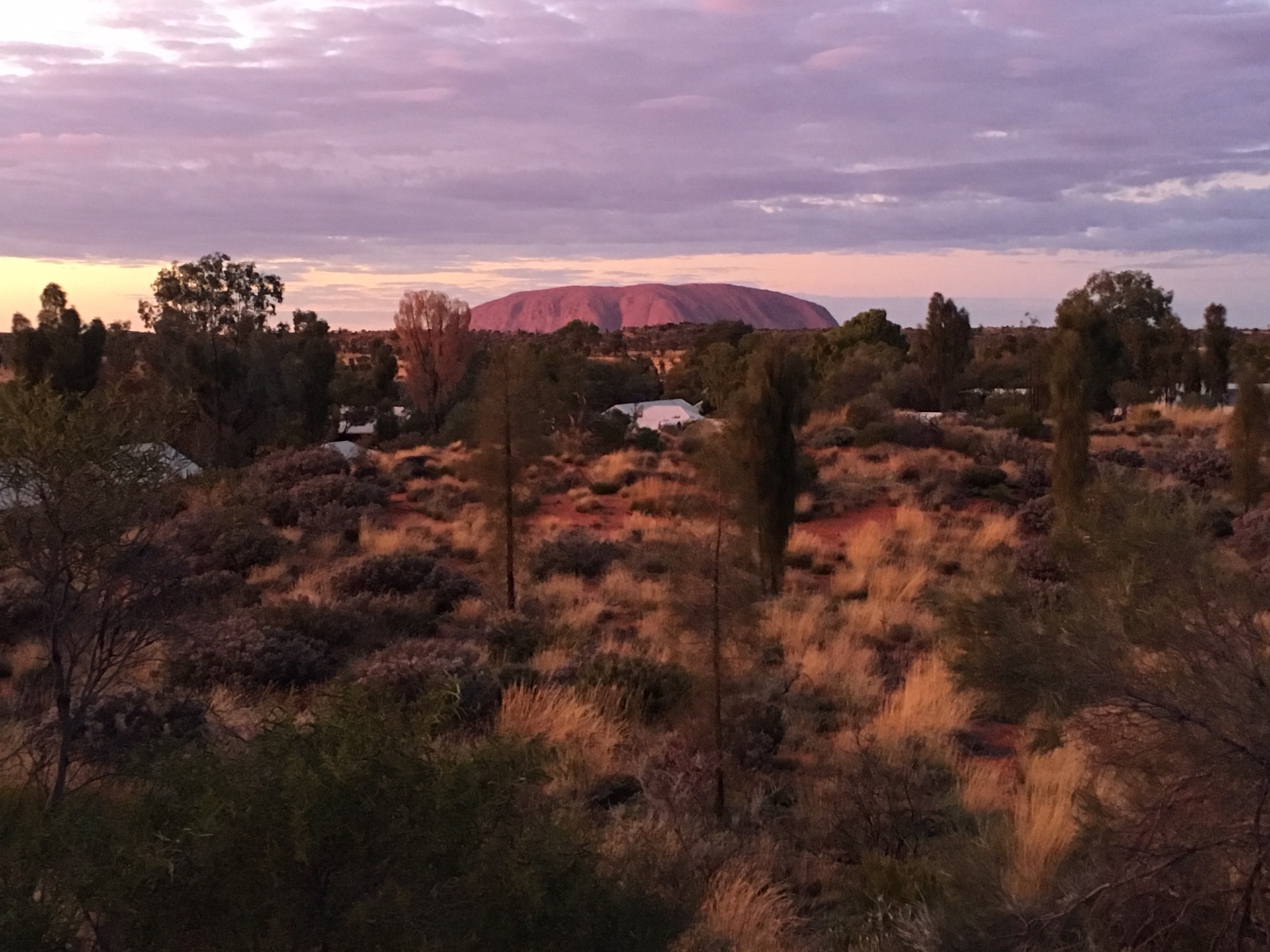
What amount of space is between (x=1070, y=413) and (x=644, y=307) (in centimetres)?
15120

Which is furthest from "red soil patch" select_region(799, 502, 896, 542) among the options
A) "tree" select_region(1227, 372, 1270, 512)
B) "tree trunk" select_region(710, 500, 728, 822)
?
"tree trunk" select_region(710, 500, 728, 822)

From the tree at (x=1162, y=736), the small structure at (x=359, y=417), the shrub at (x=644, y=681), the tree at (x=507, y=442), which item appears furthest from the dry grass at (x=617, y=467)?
the small structure at (x=359, y=417)

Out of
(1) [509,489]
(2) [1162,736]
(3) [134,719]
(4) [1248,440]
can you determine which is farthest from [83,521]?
(4) [1248,440]

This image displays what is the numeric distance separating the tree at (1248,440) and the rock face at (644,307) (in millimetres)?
133010

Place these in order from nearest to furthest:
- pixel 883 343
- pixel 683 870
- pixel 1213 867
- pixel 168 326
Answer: pixel 1213 867, pixel 683 870, pixel 168 326, pixel 883 343

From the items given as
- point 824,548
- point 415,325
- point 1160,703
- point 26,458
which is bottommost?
point 824,548

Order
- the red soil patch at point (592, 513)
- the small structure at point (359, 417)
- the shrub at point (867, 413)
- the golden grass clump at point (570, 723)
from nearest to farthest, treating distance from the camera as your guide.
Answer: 1. the golden grass clump at point (570, 723)
2. the red soil patch at point (592, 513)
3. the shrub at point (867, 413)
4. the small structure at point (359, 417)

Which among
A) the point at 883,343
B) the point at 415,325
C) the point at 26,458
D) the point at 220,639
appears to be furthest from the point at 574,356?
the point at 26,458

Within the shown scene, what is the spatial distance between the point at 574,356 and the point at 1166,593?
37956 mm

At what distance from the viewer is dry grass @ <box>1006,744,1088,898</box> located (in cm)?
495

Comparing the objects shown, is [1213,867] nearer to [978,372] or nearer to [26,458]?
[26,458]

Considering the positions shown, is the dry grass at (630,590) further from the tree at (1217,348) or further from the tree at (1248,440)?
the tree at (1217,348)

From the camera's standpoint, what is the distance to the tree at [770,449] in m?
13.9

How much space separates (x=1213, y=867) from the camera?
3.76 m
